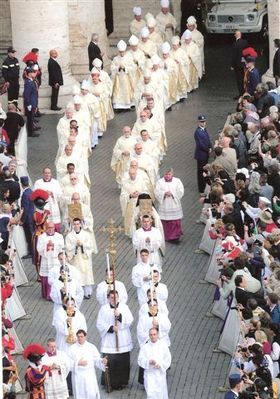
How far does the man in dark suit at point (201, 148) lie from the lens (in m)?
39.7

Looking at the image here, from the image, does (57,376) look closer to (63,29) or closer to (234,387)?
(234,387)

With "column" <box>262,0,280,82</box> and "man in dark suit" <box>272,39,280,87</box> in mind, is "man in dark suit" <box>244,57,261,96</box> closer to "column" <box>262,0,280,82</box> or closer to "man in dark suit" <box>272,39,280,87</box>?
"man in dark suit" <box>272,39,280,87</box>

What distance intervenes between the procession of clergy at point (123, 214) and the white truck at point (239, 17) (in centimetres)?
240

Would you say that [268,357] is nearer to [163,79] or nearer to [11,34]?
[163,79]

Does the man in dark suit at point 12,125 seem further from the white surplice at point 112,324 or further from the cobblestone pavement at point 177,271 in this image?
the white surplice at point 112,324

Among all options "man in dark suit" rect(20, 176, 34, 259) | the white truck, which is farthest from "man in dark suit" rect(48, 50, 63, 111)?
"man in dark suit" rect(20, 176, 34, 259)

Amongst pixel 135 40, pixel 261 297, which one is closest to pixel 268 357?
pixel 261 297

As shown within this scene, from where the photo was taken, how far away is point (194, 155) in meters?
42.0

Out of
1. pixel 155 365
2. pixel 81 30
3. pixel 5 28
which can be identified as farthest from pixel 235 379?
pixel 5 28

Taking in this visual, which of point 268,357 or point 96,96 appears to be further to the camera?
point 96,96

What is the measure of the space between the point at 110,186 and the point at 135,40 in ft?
24.0

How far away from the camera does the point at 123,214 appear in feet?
126

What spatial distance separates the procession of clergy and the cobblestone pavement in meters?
0.33

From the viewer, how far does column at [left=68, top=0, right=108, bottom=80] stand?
4903cm
